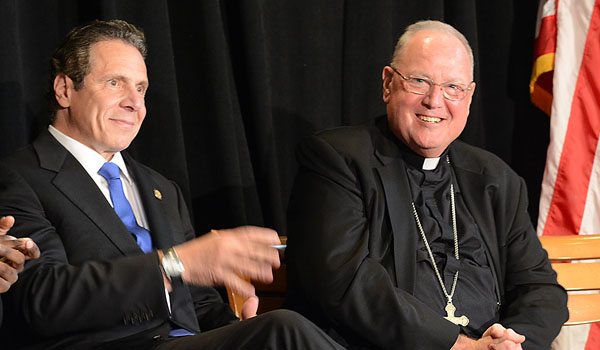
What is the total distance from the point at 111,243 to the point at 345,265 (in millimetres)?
717

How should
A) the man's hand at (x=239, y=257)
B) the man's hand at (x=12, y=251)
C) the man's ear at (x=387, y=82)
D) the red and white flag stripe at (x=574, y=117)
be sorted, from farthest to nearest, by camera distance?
the red and white flag stripe at (x=574, y=117) → the man's ear at (x=387, y=82) → the man's hand at (x=239, y=257) → the man's hand at (x=12, y=251)

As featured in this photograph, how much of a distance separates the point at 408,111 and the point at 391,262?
1.78 feet

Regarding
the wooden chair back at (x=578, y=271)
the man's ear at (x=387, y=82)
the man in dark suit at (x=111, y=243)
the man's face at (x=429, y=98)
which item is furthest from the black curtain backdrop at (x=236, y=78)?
Result: the wooden chair back at (x=578, y=271)

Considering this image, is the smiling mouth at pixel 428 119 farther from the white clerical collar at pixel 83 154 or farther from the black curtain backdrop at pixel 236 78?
the white clerical collar at pixel 83 154

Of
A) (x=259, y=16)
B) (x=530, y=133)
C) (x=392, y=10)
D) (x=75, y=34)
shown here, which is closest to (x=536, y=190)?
(x=530, y=133)

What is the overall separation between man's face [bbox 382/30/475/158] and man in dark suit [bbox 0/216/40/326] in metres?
1.52

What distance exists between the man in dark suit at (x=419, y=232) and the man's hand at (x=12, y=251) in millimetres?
1054

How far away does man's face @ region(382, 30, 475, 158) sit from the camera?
283cm

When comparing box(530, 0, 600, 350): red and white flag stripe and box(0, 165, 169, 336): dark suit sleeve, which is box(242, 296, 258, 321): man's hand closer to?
box(0, 165, 169, 336): dark suit sleeve

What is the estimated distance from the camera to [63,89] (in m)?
2.65

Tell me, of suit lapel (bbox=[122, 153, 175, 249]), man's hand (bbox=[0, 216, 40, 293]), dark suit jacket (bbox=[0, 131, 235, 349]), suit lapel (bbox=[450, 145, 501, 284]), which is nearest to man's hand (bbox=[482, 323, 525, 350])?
suit lapel (bbox=[450, 145, 501, 284])

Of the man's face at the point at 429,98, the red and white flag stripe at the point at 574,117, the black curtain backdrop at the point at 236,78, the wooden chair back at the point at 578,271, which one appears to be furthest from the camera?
the red and white flag stripe at the point at 574,117

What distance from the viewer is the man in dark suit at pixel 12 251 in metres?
1.68

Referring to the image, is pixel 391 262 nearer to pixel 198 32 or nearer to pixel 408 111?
pixel 408 111
